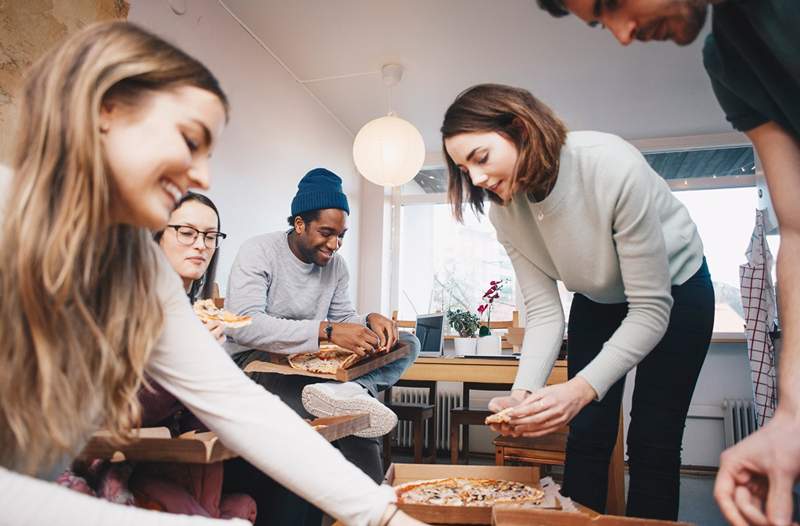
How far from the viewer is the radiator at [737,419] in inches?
151

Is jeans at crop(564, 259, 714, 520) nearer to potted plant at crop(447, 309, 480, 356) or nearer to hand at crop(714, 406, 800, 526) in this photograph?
hand at crop(714, 406, 800, 526)

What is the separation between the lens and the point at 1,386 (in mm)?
574

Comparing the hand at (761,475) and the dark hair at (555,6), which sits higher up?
the dark hair at (555,6)

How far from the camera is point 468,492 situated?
1270 mm

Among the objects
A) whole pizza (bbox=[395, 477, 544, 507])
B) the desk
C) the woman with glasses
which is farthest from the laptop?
whole pizza (bbox=[395, 477, 544, 507])

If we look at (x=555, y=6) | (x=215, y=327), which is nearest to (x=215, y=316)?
(x=215, y=327)

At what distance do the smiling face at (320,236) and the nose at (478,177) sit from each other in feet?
3.17

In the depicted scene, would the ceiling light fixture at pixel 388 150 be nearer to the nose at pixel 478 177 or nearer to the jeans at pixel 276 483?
the jeans at pixel 276 483

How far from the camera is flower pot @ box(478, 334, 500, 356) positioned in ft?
10.4

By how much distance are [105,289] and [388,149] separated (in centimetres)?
255

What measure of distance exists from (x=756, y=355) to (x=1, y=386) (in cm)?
330

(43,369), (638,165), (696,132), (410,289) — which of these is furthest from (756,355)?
(43,369)

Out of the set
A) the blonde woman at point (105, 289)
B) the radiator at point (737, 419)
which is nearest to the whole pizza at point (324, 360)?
the blonde woman at point (105, 289)

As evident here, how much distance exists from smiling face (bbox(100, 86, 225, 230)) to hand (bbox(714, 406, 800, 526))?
0.66 metres
